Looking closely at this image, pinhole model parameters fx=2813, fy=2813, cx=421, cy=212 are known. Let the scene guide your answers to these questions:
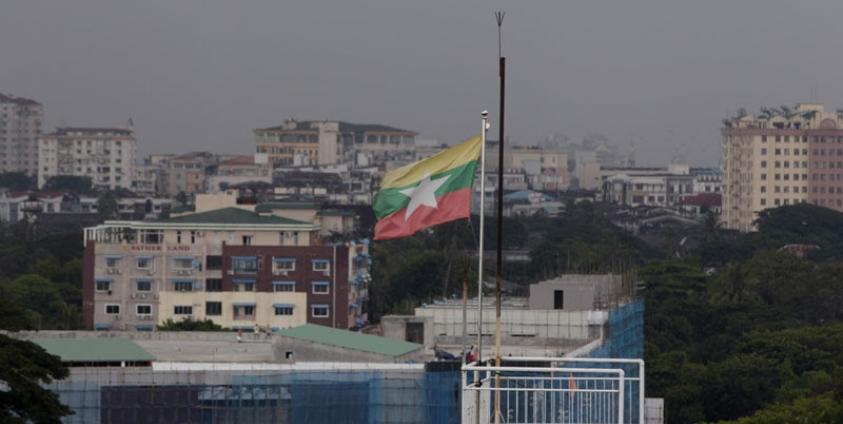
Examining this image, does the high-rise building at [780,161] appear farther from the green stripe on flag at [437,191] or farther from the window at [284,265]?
the green stripe on flag at [437,191]

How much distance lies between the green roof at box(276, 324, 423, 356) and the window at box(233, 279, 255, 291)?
22.8 meters

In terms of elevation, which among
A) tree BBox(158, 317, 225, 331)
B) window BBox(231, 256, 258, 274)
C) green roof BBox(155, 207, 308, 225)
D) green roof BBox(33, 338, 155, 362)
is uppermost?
green roof BBox(155, 207, 308, 225)

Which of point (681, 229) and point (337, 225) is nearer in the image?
point (337, 225)

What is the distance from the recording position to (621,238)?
120 m

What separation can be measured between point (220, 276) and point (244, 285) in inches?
29.7

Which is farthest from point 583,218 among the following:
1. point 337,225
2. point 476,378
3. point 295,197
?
point 476,378

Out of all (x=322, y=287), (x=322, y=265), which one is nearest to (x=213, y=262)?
(x=322, y=265)

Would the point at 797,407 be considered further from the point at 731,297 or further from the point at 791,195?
the point at 791,195

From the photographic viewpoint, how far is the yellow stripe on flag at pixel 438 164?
813 inches

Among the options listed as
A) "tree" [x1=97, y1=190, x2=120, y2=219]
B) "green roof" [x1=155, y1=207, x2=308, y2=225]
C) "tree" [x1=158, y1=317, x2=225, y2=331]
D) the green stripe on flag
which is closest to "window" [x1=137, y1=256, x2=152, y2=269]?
"green roof" [x1=155, y1=207, x2=308, y2=225]

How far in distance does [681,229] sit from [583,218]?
5.16 m

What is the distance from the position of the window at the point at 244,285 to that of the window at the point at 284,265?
595mm

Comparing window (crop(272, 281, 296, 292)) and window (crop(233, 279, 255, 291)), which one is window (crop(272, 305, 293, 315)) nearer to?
window (crop(272, 281, 296, 292))

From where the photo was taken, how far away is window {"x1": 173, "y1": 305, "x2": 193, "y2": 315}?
208ft
